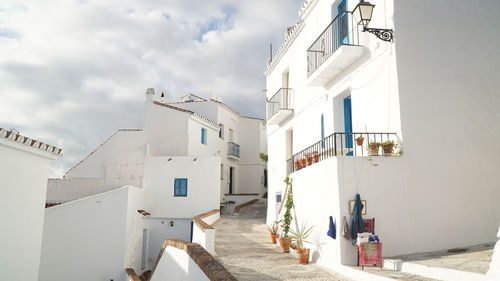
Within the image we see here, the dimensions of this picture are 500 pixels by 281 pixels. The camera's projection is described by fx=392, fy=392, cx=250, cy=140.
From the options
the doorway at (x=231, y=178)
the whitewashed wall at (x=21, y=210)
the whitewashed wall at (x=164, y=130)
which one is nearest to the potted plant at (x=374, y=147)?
the whitewashed wall at (x=21, y=210)

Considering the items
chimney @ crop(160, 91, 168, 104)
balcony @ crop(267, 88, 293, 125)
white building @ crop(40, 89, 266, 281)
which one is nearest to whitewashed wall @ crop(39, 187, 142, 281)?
white building @ crop(40, 89, 266, 281)

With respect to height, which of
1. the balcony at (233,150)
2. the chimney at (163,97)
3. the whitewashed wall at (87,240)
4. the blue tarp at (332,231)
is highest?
the chimney at (163,97)

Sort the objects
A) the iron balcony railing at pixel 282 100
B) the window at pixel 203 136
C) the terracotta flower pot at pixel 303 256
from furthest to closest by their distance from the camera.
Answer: the window at pixel 203 136 → the iron balcony railing at pixel 282 100 → the terracotta flower pot at pixel 303 256

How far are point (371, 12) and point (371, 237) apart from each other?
513 centimetres

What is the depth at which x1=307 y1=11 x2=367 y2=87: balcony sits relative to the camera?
401 inches

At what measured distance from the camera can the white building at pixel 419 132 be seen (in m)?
8.69

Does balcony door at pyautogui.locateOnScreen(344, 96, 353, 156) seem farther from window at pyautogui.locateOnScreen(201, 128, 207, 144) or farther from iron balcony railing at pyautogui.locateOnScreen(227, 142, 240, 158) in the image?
iron balcony railing at pyautogui.locateOnScreen(227, 142, 240, 158)

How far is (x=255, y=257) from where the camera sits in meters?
10.5

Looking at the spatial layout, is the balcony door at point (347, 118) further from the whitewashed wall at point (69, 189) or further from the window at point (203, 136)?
the window at point (203, 136)

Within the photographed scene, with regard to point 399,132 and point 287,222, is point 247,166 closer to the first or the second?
point 287,222

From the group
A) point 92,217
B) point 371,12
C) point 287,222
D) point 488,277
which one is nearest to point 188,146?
point 92,217

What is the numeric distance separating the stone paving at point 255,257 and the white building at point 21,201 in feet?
14.8

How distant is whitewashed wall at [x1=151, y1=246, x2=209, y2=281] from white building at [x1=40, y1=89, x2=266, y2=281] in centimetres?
112

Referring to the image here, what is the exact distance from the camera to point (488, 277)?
5215 millimetres
